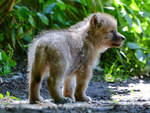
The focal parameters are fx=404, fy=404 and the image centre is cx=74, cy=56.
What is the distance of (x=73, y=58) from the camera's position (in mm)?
5508

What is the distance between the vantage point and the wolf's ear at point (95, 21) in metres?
6.26

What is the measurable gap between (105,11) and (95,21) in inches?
140

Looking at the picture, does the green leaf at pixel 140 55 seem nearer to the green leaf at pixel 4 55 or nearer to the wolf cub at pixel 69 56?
the wolf cub at pixel 69 56

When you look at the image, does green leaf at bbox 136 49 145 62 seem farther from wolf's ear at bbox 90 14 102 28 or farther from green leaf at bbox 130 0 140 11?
wolf's ear at bbox 90 14 102 28

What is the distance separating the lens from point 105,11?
979 centimetres

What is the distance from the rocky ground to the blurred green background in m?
0.56

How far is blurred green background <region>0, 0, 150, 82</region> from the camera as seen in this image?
8891mm

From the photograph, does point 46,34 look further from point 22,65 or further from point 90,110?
point 22,65

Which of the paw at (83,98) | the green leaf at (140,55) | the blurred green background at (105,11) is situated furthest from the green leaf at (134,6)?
the paw at (83,98)

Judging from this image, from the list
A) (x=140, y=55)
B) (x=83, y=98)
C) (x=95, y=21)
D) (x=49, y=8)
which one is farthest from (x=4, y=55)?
(x=140, y=55)

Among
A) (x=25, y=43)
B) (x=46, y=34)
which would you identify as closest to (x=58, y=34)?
(x=46, y=34)

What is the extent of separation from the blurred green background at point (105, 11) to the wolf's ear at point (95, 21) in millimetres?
2132

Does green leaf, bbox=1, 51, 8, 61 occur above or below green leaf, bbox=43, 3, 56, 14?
below

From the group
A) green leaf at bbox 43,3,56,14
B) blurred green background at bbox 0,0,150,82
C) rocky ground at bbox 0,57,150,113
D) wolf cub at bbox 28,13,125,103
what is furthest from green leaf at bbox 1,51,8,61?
green leaf at bbox 43,3,56,14
